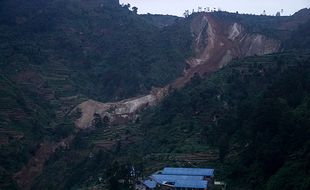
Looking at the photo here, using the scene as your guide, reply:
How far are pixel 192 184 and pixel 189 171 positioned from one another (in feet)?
6.83

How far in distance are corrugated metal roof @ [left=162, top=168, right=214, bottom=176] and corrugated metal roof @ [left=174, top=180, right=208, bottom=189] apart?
1221 mm

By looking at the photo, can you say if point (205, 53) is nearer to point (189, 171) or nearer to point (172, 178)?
point (189, 171)

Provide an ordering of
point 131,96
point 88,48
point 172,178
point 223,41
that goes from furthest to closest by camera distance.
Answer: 1. point 88,48
2. point 223,41
3. point 131,96
4. point 172,178

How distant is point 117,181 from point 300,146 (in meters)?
9.45

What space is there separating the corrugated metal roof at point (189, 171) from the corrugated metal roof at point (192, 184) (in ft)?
4.01

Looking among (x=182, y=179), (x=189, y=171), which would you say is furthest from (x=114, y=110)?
(x=182, y=179)

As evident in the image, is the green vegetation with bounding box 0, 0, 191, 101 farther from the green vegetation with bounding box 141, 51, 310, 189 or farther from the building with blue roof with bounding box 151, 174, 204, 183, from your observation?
the building with blue roof with bounding box 151, 174, 204, 183

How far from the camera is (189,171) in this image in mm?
28750

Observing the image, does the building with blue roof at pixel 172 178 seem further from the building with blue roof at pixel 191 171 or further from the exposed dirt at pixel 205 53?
the exposed dirt at pixel 205 53

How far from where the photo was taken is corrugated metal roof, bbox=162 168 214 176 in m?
28.2

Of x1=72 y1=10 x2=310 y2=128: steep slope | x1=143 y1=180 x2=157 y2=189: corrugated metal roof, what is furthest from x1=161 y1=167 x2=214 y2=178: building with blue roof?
x1=72 y1=10 x2=310 y2=128: steep slope

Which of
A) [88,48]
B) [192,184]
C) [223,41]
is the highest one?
[223,41]

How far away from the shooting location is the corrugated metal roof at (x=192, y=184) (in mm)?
26397

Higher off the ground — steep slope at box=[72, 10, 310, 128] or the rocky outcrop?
steep slope at box=[72, 10, 310, 128]
